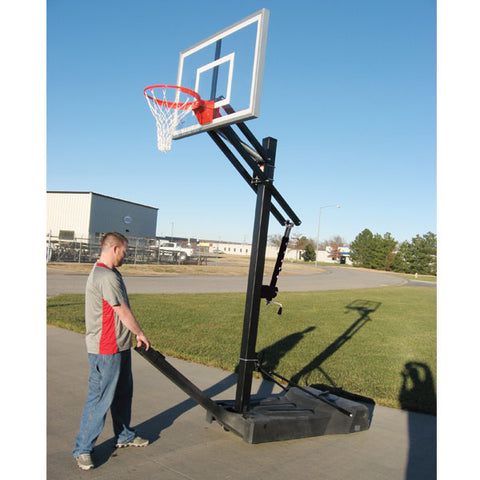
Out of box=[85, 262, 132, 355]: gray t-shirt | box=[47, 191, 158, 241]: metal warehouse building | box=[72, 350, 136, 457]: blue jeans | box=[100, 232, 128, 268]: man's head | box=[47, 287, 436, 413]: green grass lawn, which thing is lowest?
box=[47, 287, 436, 413]: green grass lawn

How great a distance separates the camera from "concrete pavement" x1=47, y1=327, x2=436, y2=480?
12.8 ft

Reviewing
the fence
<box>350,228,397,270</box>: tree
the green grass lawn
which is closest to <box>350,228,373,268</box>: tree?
<box>350,228,397,270</box>: tree

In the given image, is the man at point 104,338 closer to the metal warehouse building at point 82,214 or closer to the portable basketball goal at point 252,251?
the portable basketball goal at point 252,251

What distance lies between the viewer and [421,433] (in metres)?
5.14

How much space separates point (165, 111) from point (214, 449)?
3.85 metres

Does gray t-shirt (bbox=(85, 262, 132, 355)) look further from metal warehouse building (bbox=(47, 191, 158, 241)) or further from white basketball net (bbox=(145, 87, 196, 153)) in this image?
metal warehouse building (bbox=(47, 191, 158, 241))

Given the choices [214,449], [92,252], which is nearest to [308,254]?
[92,252]

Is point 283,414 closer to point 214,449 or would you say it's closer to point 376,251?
point 214,449

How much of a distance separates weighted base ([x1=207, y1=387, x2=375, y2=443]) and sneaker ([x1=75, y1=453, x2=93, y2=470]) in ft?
4.51
